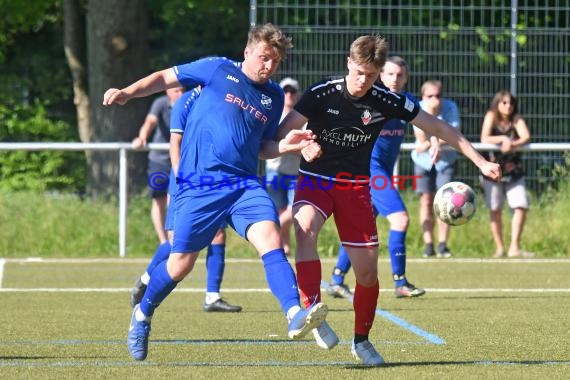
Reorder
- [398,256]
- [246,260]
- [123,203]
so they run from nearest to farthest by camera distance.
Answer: [398,256] < [246,260] < [123,203]

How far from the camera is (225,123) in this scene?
7.49 meters

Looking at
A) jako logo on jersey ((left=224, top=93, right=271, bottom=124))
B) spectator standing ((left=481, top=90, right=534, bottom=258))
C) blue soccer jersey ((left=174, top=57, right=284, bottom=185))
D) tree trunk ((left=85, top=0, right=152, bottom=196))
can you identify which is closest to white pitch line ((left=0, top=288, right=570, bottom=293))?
spectator standing ((left=481, top=90, right=534, bottom=258))

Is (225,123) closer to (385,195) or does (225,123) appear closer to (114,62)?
(385,195)

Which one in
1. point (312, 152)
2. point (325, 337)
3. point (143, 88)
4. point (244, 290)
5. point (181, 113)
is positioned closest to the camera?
point (325, 337)

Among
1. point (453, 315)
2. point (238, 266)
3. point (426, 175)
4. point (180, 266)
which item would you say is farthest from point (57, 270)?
point (180, 266)

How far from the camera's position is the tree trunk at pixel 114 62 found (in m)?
19.9

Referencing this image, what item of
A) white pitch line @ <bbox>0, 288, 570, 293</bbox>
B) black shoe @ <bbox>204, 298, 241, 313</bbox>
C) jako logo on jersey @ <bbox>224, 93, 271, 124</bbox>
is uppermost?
jako logo on jersey @ <bbox>224, 93, 271, 124</bbox>

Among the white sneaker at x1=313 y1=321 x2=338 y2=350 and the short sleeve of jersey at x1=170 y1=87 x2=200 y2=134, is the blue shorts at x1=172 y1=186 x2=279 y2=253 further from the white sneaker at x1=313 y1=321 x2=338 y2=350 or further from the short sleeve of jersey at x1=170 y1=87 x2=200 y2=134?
the short sleeve of jersey at x1=170 y1=87 x2=200 y2=134

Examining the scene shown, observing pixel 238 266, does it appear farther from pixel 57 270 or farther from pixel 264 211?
pixel 264 211

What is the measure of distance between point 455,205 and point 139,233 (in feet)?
24.4

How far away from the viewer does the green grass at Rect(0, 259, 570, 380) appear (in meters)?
7.14

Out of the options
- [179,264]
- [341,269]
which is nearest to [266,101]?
[179,264]

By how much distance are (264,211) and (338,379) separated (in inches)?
42.5

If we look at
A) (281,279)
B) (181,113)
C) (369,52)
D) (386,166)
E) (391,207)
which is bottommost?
(281,279)
